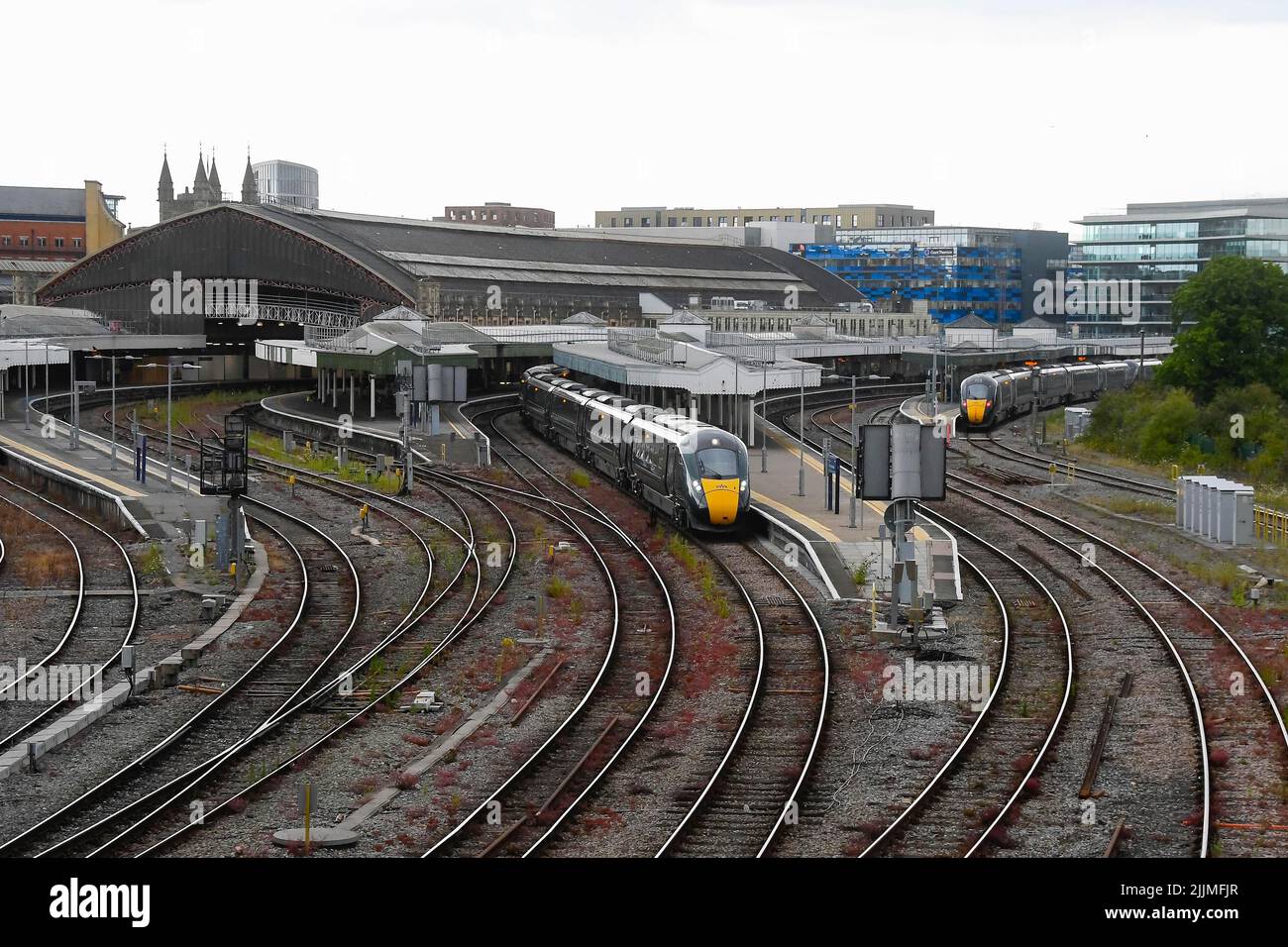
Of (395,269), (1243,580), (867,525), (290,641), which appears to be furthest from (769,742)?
(395,269)

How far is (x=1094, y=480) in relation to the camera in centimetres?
5575

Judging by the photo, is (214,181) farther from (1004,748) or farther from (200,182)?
(1004,748)

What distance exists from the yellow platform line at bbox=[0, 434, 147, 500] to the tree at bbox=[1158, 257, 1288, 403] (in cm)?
4923

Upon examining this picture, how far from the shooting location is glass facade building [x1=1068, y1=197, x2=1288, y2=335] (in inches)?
5689

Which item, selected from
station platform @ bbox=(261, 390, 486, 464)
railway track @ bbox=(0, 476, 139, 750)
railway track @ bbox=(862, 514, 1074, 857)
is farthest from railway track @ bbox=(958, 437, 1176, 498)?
railway track @ bbox=(0, 476, 139, 750)

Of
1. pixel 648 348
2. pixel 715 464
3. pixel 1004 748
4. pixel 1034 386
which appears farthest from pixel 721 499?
pixel 1034 386

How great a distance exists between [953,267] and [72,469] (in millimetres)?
141969

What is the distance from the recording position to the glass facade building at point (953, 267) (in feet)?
592

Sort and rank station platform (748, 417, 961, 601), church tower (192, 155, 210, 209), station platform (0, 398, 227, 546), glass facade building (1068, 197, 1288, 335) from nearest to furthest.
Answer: station platform (748, 417, 961, 601) → station platform (0, 398, 227, 546) → glass facade building (1068, 197, 1288, 335) → church tower (192, 155, 210, 209)

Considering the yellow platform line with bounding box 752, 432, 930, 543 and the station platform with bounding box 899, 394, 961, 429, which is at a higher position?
the station platform with bounding box 899, 394, 961, 429

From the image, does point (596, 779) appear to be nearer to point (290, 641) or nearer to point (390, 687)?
point (390, 687)

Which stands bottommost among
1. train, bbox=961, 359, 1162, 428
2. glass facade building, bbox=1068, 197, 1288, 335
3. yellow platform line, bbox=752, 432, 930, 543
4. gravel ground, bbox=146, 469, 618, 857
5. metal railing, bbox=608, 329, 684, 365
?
gravel ground, bbox=146, 469, 618, 857

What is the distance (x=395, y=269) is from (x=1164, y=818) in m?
95.2

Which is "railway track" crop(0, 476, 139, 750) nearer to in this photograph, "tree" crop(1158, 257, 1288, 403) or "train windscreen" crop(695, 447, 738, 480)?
"train windscreen" crop(695, 447, 738, 480)
